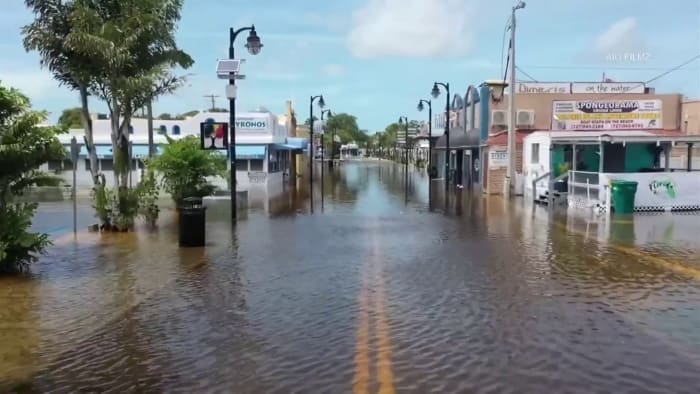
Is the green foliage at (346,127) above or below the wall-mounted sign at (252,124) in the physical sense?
above

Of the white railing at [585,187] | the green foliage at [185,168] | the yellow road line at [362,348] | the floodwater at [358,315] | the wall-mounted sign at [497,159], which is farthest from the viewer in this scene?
the wall-mounted sign at [497,159]

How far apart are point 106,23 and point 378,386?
12.9 meters

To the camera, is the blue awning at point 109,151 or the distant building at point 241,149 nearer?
the distant building at point 241,149

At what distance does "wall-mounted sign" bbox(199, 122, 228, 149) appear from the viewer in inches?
833

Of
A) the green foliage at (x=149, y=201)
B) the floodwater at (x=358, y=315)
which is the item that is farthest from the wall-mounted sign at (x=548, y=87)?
the green foliage at (x=149, y=201)

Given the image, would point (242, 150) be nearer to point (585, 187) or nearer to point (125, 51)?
point (585, 187)

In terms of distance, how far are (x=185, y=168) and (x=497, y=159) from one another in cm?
1538

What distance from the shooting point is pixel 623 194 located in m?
21.3

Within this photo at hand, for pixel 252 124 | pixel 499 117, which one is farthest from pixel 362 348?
pixel 252 124

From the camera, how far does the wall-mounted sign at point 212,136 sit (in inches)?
833

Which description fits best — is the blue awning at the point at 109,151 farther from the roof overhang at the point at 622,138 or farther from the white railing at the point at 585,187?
the white railing at the point at 585,187

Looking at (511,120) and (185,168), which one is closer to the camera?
(185,168)

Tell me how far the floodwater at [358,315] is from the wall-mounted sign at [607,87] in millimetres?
26191

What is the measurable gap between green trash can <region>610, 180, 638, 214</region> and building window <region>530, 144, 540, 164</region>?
7.42 m
